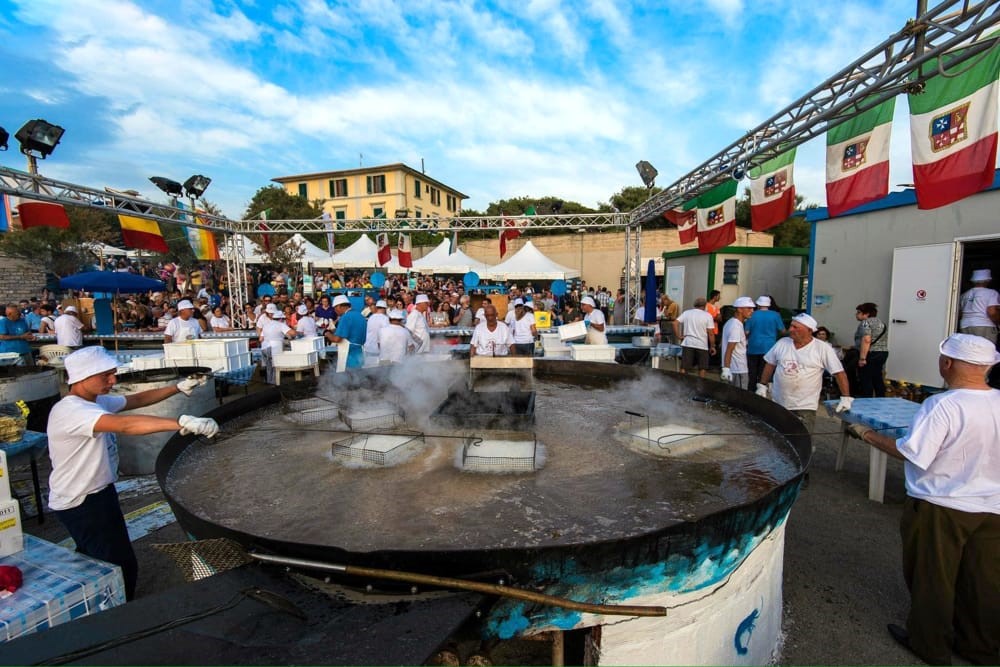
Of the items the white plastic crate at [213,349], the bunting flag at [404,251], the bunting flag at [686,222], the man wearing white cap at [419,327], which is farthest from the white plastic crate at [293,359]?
the bunting flag at [404,251]

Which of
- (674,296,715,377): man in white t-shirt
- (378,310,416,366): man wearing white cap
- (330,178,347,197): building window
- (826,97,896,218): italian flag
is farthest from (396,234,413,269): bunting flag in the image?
(330,178,347,197): building window

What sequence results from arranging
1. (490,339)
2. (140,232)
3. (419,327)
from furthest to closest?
(140,232) < (419,327) < (490,339)

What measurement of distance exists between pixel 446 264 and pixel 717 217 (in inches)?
582

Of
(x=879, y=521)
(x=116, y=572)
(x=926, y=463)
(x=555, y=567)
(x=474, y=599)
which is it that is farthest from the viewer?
(x=879, y=521)

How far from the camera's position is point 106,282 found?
9.30 m

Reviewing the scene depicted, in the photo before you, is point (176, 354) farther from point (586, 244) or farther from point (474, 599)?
point (586, 244)

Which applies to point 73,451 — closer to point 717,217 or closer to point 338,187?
point 717,217

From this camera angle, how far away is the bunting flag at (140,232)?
33.8ft

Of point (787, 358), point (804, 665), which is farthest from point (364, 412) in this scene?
point (787, 358)

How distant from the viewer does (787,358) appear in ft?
15.8

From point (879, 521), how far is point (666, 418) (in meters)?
2.16

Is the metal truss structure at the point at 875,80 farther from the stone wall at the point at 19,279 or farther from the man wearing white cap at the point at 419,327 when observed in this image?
the stone wall at the point at 19,279

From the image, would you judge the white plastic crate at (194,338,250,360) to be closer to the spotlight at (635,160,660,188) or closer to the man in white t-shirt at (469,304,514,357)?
the man in white t-shirt at (469,304,514,357)

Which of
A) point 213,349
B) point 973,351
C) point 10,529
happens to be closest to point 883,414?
point 973,351
